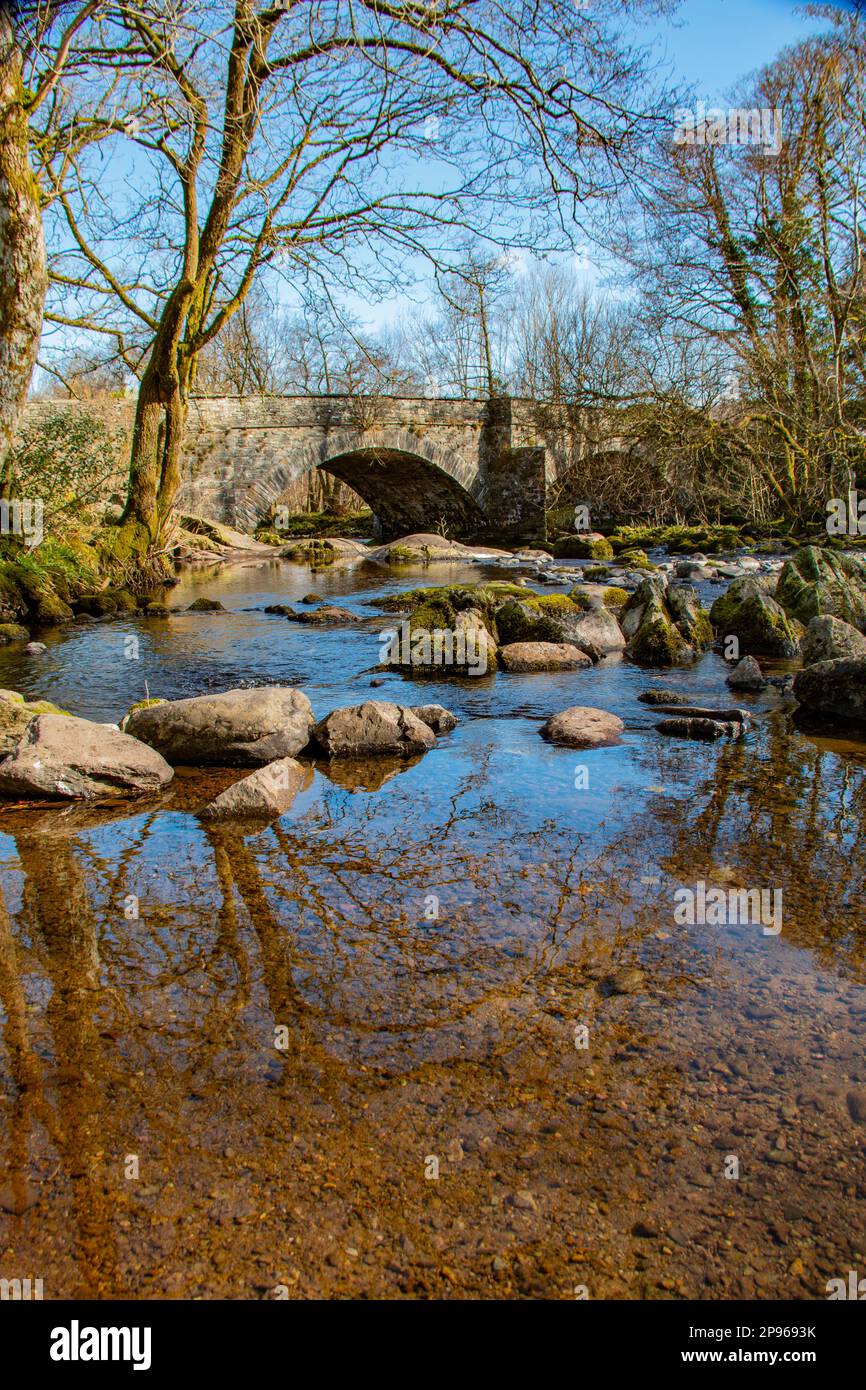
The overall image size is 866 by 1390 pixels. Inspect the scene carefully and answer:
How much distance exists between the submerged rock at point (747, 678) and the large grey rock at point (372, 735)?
2932 mm

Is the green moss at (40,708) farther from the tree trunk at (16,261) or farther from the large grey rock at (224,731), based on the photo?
the tree trunk at (16,261)

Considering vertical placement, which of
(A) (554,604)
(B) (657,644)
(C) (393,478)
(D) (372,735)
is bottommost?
(D) (372,735)

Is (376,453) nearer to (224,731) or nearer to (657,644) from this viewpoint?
(657,644)

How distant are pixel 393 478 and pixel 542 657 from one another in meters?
21.8

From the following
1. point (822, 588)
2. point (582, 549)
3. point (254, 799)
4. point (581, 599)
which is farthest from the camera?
point (582, 549)

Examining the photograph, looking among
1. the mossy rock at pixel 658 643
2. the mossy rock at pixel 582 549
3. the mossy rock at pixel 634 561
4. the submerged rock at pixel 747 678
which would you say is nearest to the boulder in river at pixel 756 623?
the mossy rock at pixel 658 643

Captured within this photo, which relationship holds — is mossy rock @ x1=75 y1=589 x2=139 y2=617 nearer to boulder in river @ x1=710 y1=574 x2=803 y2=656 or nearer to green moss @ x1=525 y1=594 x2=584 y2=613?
green moss @ x1=525 y1=594 x2=584 y2=613

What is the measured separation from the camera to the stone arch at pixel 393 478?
24922mm

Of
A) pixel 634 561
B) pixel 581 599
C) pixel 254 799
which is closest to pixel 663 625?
pixel 581 599

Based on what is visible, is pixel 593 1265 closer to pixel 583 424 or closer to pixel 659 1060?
pixel 659 1060

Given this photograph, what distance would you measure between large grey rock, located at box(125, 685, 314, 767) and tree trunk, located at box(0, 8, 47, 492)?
292cm

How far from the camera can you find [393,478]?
28.6 m
